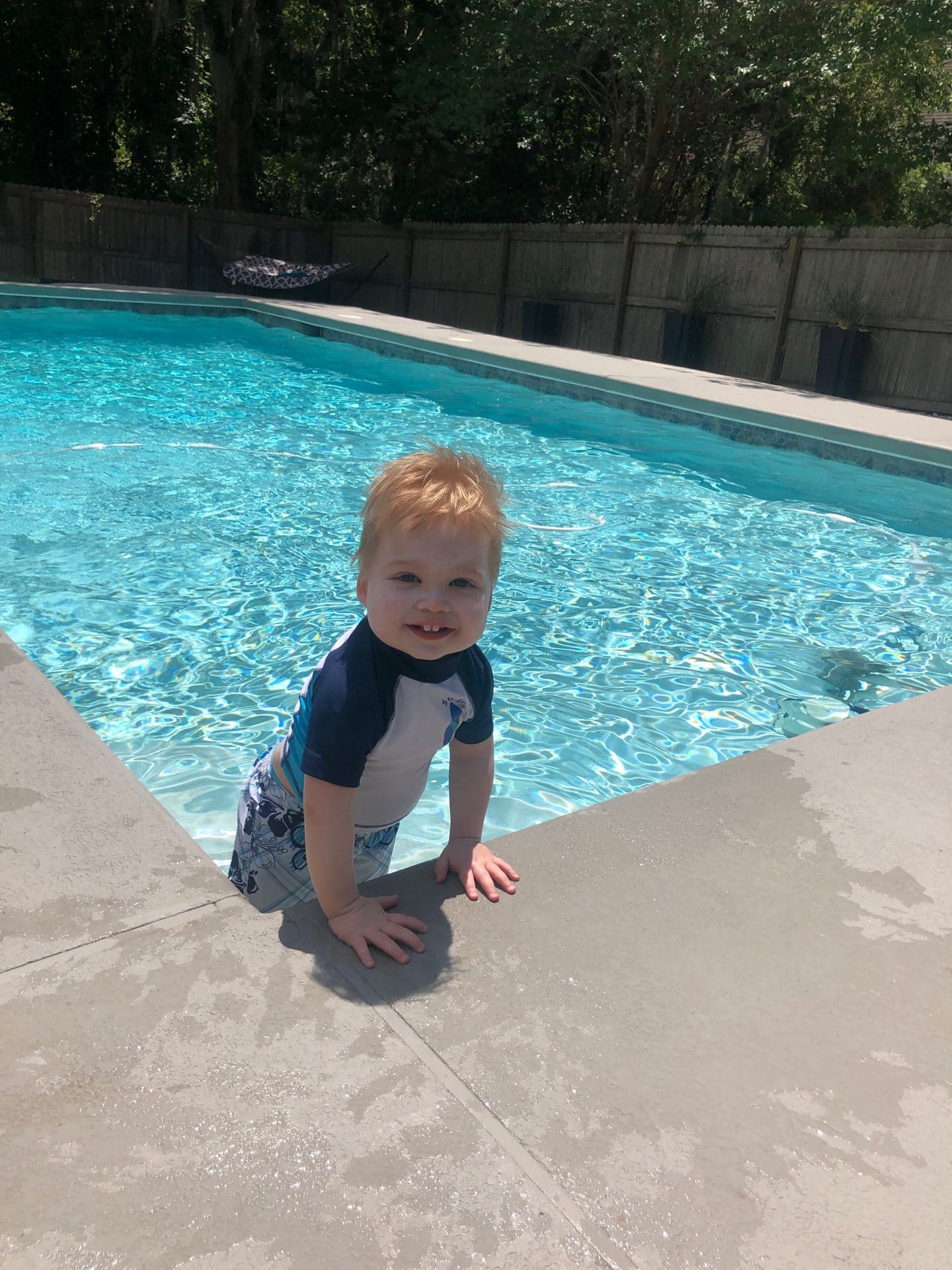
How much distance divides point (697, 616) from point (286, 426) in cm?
489

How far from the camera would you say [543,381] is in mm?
9883

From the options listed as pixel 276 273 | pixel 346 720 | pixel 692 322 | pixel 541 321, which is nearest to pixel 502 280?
pixel 541 321

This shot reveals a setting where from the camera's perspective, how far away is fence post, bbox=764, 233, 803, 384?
491 inches

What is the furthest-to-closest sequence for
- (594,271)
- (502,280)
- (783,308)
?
1. (502,280)
2. (594,271)
3. (783,308)

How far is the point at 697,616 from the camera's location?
15.3 feet

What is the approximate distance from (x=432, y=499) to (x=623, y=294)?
14.1 m

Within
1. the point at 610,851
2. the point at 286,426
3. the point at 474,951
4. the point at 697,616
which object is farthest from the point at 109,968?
the point at 286,426

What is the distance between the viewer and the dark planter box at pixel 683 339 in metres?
13.5

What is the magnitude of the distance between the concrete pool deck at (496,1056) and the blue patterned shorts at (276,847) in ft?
0.95

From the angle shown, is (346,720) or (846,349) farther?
(846,349)

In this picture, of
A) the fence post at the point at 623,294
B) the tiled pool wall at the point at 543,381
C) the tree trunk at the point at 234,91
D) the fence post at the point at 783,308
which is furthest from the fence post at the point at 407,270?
the fence post at the point at 783,308

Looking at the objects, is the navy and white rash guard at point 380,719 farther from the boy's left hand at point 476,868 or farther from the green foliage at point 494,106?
the green foliage at point 494,106

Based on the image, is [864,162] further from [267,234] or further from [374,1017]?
[374,1017]

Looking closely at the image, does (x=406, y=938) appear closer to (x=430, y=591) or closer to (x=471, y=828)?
(x=471, y=828)
